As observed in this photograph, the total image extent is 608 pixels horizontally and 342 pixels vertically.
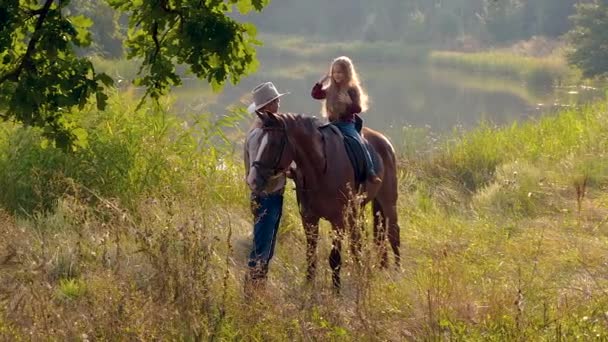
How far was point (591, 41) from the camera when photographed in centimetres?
3506

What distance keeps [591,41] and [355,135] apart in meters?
30.7

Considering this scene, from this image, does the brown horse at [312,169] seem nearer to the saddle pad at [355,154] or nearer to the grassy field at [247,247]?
the saddle pad at [355,154]

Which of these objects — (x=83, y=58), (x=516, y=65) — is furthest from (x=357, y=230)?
(x=516, y=65)

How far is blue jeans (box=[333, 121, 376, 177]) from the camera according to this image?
679 cm

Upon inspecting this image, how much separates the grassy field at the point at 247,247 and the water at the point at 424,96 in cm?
826

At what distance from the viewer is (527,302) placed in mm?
5484

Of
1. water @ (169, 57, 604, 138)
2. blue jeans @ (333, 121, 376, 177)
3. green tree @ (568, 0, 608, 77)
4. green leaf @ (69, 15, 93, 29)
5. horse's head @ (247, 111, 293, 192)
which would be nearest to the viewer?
green leaf @ (69, 15, 93, 29)

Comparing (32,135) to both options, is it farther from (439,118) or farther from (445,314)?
(439,118)

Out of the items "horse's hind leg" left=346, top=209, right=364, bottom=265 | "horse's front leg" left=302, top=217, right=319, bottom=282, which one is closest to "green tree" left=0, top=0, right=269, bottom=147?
"horse's hind leg" left=346, top=209, right=364, bottom=265

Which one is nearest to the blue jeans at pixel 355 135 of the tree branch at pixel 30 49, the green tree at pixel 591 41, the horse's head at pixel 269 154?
the horse's head at pixel 269 154

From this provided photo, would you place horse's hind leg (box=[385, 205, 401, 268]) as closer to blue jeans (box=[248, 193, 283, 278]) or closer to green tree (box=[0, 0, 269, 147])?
blue jeans (box=[248, 193, 283, 278])

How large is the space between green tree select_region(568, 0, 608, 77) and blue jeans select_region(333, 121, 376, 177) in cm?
2978

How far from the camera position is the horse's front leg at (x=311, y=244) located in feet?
18.9

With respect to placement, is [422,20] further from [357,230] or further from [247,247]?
[357,230]
